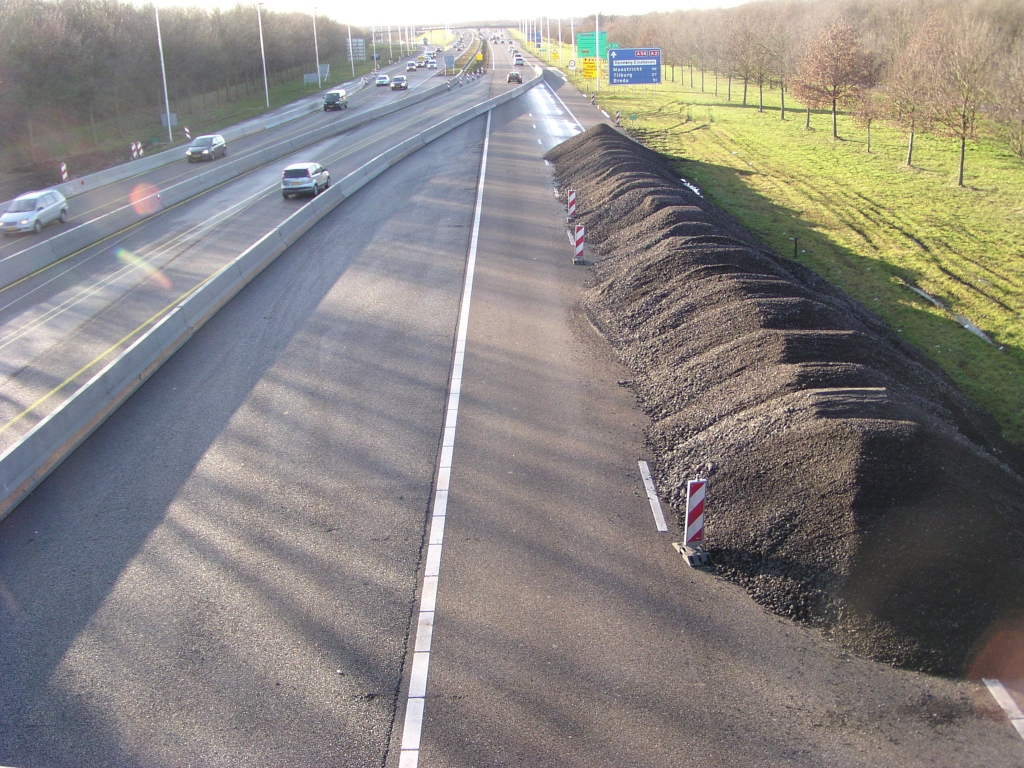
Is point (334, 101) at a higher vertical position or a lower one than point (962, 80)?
higher

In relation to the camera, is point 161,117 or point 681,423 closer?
point 681,423

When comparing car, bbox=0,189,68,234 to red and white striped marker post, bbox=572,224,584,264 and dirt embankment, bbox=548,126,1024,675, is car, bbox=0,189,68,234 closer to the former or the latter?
red and white striped marker post, bbox=572,224,584,264

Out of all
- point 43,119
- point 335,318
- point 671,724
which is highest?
point 43,119

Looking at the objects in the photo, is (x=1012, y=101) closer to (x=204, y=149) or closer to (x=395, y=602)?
(x=395, y=602)

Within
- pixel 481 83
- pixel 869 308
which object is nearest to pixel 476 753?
pixel 869 308

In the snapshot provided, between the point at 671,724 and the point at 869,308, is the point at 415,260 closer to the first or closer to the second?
the point at 869,308

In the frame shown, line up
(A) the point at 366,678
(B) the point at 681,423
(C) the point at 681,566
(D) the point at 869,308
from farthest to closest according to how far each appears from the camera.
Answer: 1. (D) the point at 869,308
2. (B) the point at 681,423
3. (C) the point at 681,566
4. (A) the point at 366,678

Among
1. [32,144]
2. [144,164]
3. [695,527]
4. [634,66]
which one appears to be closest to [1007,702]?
[695,527]
